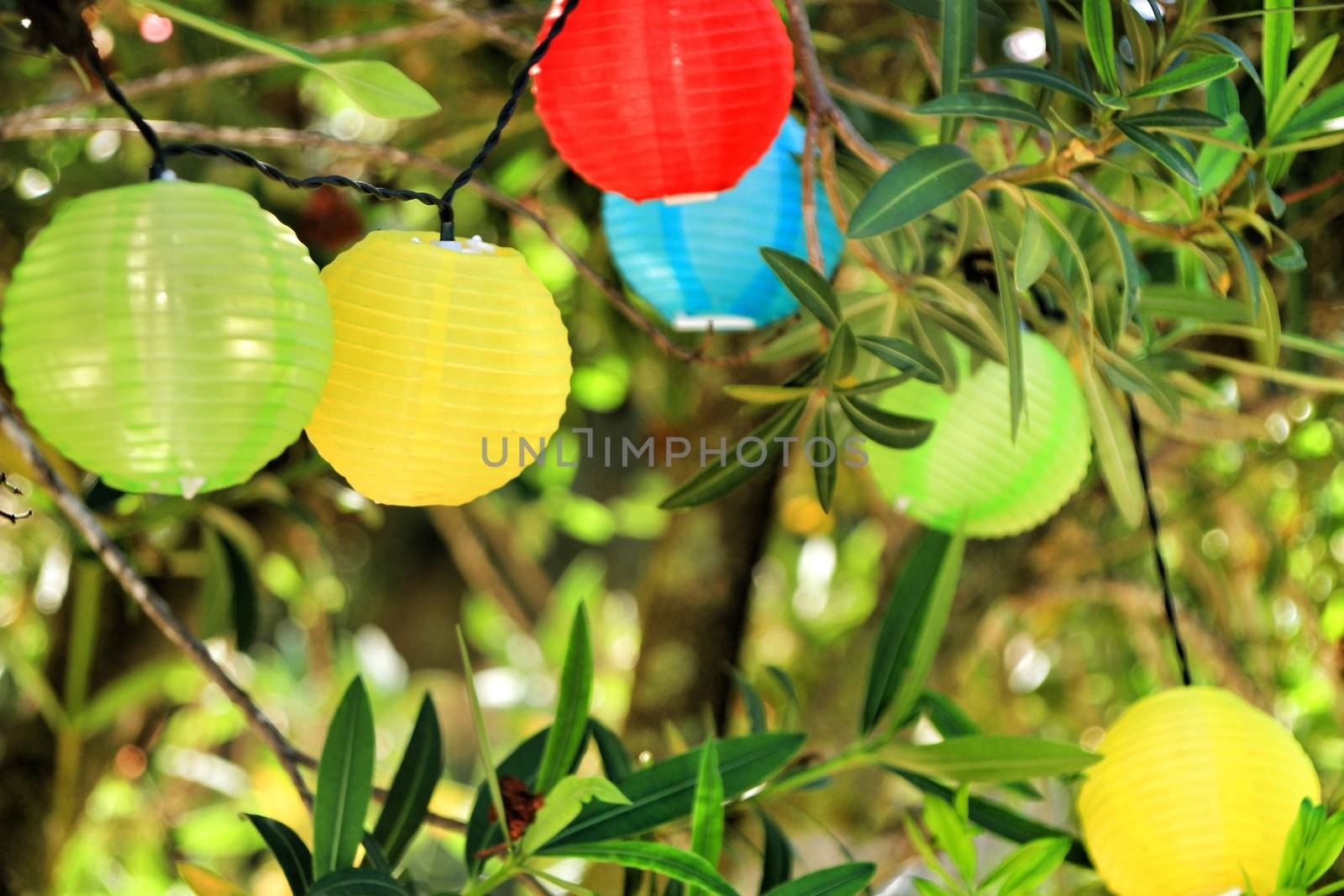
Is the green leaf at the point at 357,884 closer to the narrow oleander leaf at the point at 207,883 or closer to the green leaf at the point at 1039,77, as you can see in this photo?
the narrow oleander leaf at the point at 207,883

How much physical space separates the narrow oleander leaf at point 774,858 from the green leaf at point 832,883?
0.14 m

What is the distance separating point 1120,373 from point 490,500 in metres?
1.08

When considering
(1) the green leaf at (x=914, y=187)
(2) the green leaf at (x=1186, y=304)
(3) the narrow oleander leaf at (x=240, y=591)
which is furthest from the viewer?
(3) the narrow oleander leaf at (x=240, y=591)

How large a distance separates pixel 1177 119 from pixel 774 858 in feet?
1.75

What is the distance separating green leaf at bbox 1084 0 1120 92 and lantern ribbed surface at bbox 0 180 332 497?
1.37 feet

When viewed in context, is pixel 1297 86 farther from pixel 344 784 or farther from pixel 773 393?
pixel 344 784

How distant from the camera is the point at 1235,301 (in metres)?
0.86

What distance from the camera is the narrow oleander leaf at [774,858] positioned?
89 centimetres

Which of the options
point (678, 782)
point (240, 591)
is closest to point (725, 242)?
point (678, 782)

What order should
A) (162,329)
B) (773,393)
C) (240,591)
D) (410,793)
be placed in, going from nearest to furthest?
(162,329)
(773,393)
(410,793)
(240,591)

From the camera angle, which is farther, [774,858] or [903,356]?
[774,858]

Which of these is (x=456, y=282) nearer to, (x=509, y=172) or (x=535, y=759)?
(x=535, y=759)

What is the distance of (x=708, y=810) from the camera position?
75cm

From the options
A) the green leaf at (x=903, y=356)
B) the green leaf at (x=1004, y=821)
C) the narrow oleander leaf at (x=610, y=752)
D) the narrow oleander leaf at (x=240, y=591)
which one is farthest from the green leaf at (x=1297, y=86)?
the narrow oleander leaf at (x=240, y=591)
